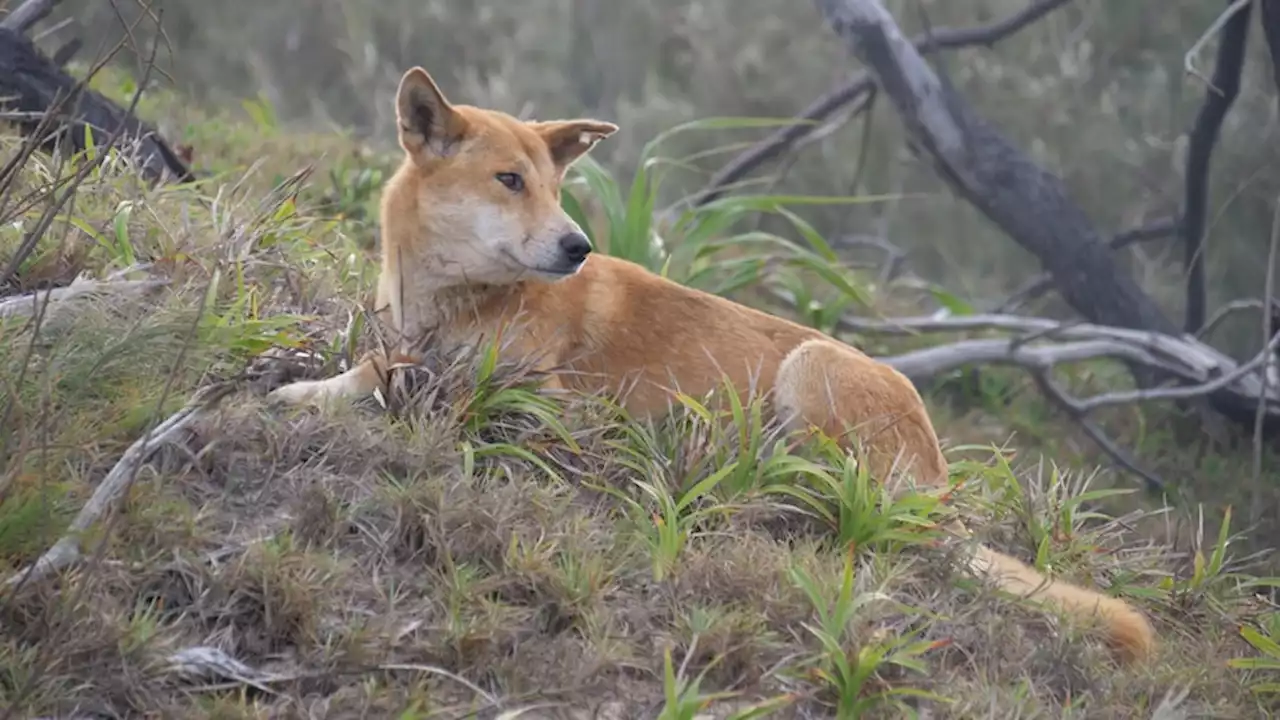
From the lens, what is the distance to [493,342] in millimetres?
4301

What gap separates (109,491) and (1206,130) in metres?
6.68

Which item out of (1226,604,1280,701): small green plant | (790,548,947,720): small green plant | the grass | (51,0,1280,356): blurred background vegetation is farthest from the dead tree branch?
(790,548,947,720): small green plant

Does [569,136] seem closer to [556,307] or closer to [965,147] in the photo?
[556,307]

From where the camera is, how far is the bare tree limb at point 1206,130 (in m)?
7.61

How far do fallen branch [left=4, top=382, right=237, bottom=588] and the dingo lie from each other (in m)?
0.57

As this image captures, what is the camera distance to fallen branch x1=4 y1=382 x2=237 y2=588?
3.17 m

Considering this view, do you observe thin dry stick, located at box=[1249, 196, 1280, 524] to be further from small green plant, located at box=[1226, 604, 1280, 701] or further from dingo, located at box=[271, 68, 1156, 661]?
dingo, located at box=[271, 68, 1156, 661]

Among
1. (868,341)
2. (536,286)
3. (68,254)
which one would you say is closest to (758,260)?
(868,341)

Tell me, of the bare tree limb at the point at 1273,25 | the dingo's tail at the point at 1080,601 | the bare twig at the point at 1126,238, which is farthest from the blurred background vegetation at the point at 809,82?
the dingo's tail at the point at 1080,601

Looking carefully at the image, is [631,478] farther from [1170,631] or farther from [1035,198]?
[1035,198]

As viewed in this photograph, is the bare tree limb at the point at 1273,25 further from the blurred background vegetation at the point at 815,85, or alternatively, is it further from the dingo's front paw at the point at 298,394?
the dingo's front paw at the point at 298,394

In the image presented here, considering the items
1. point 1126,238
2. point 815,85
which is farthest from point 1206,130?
point 815,85

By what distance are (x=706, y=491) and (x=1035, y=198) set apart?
14.4ft

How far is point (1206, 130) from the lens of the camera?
800cm
